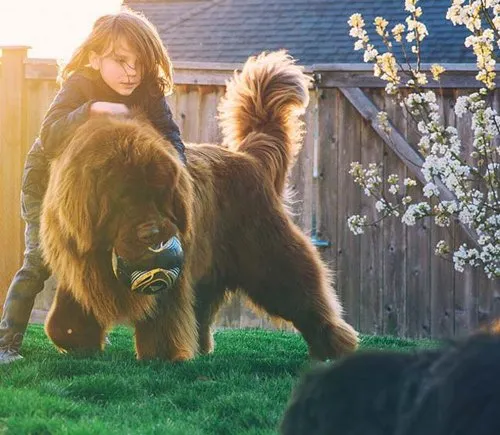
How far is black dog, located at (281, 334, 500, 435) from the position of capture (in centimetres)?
131

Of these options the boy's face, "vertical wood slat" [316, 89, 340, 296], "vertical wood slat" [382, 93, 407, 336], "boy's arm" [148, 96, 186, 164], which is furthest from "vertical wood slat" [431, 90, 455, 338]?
the boy's face

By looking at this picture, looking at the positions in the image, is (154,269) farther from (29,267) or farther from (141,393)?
(29,267)

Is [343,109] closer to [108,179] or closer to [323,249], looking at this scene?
[323,249]

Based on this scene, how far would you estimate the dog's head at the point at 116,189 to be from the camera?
→ 3.87 meters

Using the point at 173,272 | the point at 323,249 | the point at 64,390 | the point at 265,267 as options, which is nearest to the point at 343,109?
the point at 323,249

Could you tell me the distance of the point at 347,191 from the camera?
699cm

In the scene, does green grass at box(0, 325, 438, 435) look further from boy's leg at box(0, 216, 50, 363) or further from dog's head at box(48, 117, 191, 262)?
dog's head at box(48, 117, 191, 262)

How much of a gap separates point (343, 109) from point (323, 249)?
1048 millimetres

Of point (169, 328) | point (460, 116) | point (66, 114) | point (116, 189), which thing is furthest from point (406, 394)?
point (460, 116)

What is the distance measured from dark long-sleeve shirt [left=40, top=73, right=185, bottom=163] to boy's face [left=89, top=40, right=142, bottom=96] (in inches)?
2.1

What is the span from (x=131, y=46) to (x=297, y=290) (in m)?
1.44

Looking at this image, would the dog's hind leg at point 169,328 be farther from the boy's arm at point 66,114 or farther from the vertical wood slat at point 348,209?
the vertical wood slat at point 348,209

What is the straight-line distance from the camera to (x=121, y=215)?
3.91m

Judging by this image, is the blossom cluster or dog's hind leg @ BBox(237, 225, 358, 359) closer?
dog's hind leg @ BBox(237, 225, 358, 359)
